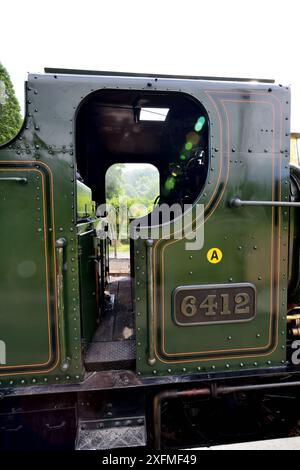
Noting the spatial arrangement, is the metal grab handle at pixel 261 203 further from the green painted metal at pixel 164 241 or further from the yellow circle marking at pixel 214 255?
the yellow circle marking at pixel 214 255

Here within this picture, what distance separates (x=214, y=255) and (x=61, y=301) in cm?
102

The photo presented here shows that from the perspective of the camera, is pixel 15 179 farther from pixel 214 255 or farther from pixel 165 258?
pixel 214 255

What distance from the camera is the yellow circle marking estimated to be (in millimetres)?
1892

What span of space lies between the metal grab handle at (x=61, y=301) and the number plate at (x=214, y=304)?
2.33 feet

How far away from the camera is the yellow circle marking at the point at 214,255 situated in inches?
74.5

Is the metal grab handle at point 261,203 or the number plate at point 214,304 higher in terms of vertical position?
the metal grab handle at point 261,203

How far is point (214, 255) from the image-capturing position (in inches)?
74.9

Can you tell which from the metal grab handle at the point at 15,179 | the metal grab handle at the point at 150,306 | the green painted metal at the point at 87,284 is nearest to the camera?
the metal grab handle at the point at 15,179

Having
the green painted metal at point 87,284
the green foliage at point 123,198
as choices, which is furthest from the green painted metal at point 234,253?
the green foliage at point 123,198

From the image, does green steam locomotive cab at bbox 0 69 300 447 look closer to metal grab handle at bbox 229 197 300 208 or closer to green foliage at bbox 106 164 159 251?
metal grab handle at bbox 229 197 300 208

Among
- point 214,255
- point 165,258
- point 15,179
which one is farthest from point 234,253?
point 15,179

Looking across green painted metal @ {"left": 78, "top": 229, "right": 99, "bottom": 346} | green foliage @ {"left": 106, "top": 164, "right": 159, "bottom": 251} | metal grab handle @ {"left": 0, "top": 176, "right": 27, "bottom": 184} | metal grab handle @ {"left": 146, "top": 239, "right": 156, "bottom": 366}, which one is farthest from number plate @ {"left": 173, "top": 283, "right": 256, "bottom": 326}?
green foliage @ {"left": 106, "top": 164, "right": 159, "bottom": 251}
